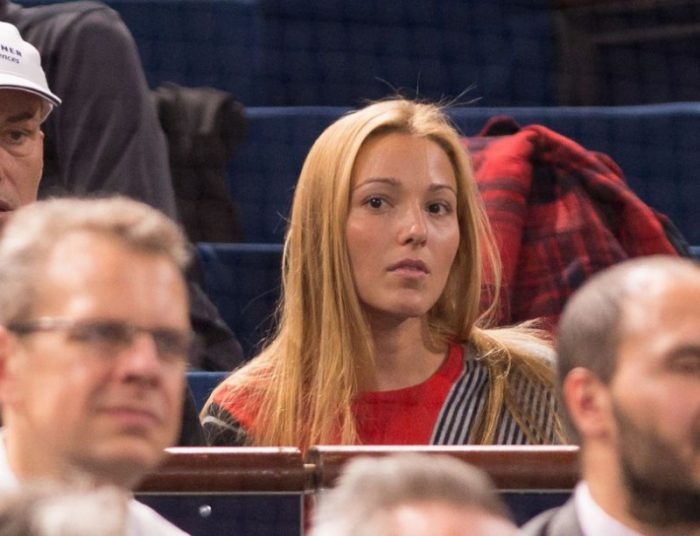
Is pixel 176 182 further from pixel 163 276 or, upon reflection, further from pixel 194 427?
pixel 163 276

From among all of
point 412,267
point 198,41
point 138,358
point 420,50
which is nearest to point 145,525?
point 138,358

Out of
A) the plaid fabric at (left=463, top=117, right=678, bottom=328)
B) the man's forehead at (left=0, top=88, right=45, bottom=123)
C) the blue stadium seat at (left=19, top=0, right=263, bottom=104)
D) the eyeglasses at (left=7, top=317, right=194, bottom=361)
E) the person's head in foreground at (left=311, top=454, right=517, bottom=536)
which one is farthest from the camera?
the blue stadium seat at (left=19, top=0, right=263, bottom=104)

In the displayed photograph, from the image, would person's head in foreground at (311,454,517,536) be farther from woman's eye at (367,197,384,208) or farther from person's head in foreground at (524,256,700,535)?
woman's eye at (367,197,384,208)

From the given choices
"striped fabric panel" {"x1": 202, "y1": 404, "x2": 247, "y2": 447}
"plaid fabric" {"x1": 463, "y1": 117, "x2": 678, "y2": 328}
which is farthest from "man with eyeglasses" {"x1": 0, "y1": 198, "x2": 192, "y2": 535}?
"plaid fabric" {"x1": 463, "y1": 117, "x2": 678, "y2": 328}

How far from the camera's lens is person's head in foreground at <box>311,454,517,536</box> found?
0.87 metres

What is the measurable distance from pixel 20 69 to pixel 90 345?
0.88m

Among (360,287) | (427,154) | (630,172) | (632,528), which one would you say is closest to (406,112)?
(427,154)

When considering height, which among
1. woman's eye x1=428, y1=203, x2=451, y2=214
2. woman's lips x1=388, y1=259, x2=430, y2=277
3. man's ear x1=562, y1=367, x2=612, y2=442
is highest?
woman's eye x1=428, y1=203, x2=451, y2=214

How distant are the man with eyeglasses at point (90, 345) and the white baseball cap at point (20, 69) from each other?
0.77 meters

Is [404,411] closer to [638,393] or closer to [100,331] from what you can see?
[638,393]

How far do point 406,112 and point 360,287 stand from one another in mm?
211

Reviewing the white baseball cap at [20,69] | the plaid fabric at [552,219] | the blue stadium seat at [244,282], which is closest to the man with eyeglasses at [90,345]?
the white baseball cap at [20,69]

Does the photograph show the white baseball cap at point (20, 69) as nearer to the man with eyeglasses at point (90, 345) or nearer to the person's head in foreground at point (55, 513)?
the man with eyeglasses at point (90, 345)

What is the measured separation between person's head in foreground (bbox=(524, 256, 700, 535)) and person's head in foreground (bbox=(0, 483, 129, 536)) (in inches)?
18.7
